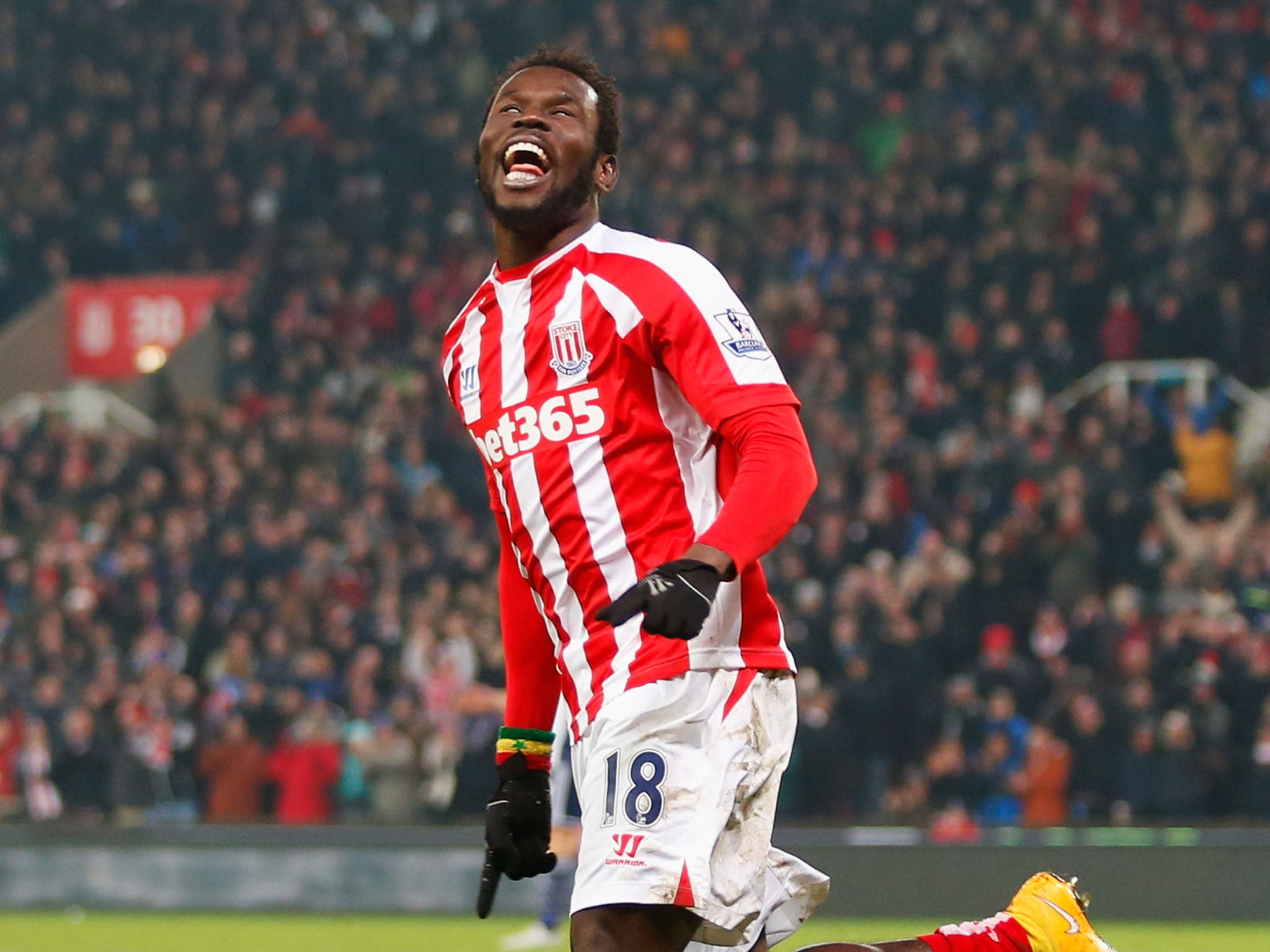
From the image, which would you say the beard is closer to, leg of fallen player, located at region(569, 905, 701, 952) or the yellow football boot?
leg of fallen player, located at region(569, 905, 701, 952)

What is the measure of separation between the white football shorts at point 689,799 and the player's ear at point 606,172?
960mm

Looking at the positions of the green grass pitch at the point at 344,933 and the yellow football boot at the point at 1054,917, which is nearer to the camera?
the yellow football boot at the point at 1054,917

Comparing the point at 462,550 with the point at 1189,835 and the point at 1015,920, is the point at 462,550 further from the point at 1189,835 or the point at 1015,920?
the point at 1015,920

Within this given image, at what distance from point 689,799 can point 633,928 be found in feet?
0.79

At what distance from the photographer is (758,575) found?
3.91 metres

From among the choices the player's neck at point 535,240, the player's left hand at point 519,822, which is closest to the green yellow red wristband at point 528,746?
the player's left hand at point 519,822

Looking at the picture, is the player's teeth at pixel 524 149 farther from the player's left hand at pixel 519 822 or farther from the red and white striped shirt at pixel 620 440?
the player's left hand at pixel 519 822

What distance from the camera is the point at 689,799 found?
369 cm

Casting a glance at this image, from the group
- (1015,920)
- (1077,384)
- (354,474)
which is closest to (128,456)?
(354,474)

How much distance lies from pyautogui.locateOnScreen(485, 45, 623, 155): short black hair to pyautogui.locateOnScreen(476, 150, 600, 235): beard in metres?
0.06

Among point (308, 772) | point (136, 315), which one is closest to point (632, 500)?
point (308, 772)

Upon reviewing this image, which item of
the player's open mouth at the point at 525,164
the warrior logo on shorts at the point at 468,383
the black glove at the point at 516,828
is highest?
the player's open mouth at the point at 525,164

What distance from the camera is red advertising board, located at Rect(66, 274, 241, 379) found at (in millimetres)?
20828

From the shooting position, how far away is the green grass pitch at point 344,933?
10.4m
